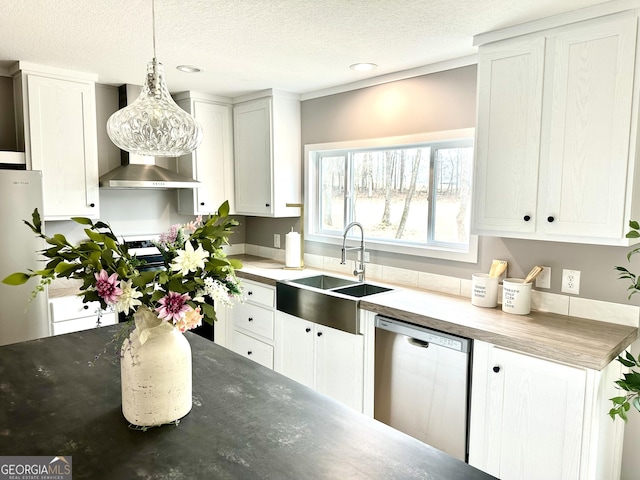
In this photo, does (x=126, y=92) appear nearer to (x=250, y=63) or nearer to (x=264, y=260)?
(x=250, y=63)

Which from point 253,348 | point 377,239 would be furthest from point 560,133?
point 253,348

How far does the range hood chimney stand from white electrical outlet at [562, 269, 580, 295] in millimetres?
2718

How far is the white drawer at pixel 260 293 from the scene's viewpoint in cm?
334

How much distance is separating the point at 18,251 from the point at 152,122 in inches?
74.4

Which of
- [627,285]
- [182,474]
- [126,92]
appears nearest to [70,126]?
[126,92]

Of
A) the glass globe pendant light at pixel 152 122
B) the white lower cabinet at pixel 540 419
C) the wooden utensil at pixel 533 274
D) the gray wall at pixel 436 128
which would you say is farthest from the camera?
the wooden utensil at pixel 533 274

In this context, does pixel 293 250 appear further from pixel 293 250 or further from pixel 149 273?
pixel 149 273

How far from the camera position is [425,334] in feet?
7.77

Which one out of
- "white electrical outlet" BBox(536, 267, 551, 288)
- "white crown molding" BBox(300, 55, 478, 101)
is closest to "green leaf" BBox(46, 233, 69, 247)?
→ "white electrical outlet" BBox(536, 267, 551, 288)

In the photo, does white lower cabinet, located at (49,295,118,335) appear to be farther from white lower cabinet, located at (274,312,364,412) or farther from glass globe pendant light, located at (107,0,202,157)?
glass globe pendant light, located at (107,0,202,157)

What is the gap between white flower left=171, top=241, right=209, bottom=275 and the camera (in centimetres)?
119

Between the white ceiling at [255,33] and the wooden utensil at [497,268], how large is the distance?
4.00ft

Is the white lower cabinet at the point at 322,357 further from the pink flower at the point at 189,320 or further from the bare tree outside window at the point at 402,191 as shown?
the pink flower at the point at 189,320

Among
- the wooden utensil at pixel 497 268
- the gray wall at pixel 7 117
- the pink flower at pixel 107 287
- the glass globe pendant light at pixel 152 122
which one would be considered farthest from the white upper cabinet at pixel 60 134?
the wooden utensil at pixel 497 268
